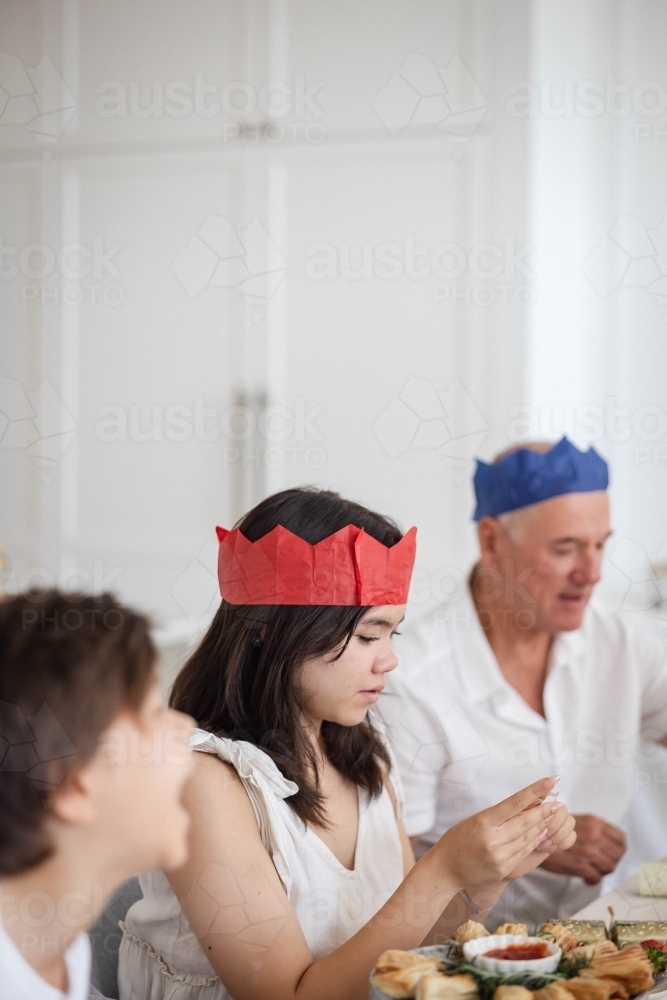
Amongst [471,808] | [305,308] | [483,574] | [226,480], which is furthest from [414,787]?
[305,308]

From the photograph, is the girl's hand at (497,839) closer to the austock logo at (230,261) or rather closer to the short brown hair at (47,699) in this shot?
the short brown hair at (47,699)

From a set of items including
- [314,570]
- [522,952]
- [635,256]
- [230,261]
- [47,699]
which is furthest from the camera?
[635,256]

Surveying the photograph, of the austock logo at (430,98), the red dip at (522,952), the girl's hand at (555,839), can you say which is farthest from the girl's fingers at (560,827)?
the austock logo at (430,98)

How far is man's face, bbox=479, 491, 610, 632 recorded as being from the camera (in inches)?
34.7

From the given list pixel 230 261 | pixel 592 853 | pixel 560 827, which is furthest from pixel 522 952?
pixel 230 261

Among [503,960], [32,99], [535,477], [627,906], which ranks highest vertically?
[32,99]

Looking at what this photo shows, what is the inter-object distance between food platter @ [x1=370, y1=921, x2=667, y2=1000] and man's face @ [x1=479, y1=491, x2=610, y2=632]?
376 millimetres

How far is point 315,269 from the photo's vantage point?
2.79ft

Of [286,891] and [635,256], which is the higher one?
[635,256]

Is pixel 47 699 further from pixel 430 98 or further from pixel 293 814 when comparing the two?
pixel 430 98

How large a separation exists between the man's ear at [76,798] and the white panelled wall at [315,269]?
0.75ft

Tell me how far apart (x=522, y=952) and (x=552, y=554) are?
1.40 ft

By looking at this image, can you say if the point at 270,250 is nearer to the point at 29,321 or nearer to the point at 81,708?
the point at 29,321

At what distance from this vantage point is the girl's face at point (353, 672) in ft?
2.17
